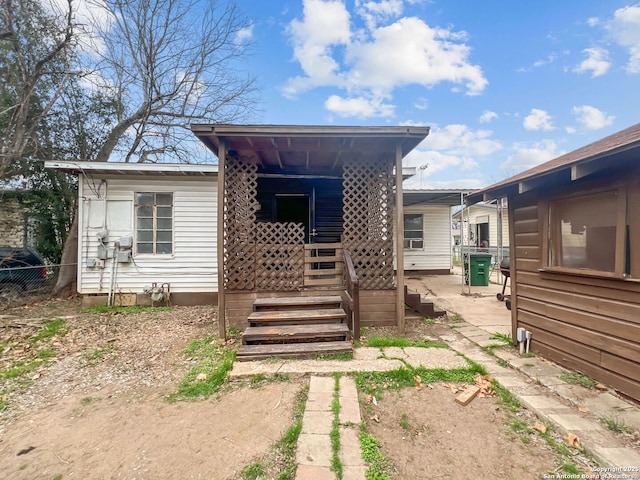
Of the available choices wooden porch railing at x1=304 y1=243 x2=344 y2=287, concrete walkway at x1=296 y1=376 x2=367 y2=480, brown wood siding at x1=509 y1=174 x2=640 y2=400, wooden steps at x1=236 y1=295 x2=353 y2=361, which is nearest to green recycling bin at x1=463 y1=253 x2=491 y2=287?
brown wood siding at x1=509 y1=174 x2=640 y2=400

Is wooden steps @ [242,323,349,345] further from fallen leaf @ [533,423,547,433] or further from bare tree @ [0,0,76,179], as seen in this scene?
bare tree @ [0,0,76,179]

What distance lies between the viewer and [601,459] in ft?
5.39

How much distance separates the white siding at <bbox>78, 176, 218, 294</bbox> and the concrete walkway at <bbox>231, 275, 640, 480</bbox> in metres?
3.90

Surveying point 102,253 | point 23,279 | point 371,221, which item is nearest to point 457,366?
point 371,221

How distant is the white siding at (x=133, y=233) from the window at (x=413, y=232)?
22.4 ft

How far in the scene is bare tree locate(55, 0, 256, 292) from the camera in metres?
8.30

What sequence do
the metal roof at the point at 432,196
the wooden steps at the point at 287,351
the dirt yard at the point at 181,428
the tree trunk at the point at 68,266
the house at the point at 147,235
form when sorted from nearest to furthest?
1. the dirt yard at the point at 181,428
2. the wooden steps at the point at 287,351
3. the house at the point at 147,235
4. the tree trunk at the point at 68,266
5. the metal roof at the point at 432,196

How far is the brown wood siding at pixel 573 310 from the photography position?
2236 millimetres

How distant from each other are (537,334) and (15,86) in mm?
11751

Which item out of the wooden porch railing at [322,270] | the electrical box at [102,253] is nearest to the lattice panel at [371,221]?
the wooden porch railing at [322,270]

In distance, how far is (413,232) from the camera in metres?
10.0

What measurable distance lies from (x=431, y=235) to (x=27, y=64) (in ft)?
40.5

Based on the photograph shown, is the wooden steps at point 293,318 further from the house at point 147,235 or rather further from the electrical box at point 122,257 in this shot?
the electrical box at point 122,257

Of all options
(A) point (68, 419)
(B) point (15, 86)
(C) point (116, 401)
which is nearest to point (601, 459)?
(C) point (116, 401)
